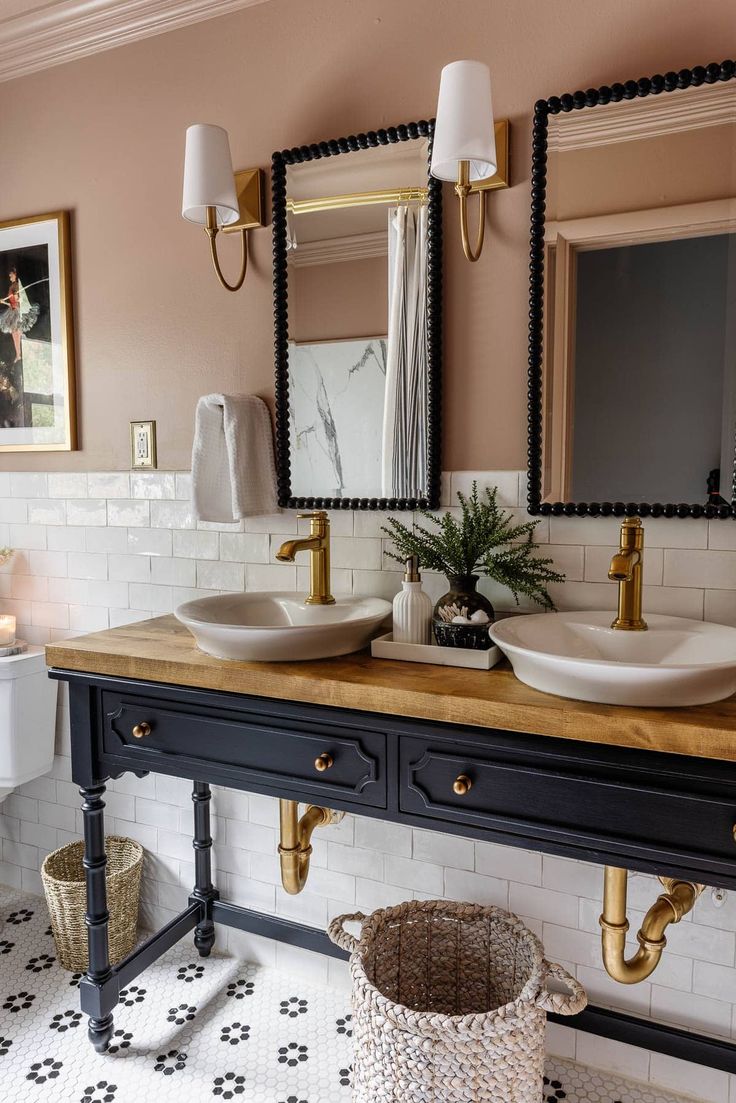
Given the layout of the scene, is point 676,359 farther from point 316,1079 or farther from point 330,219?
point 316,1079

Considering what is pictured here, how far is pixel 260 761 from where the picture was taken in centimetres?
157

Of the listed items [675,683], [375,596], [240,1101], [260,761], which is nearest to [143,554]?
[375,596]

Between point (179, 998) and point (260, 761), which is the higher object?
point (260, 761)

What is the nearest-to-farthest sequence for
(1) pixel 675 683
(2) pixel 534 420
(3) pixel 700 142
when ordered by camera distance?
(1) pixel 675 683 < (3) pixel 700 142 < (2) pixel 534 420

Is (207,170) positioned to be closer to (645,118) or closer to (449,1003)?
(645,118)

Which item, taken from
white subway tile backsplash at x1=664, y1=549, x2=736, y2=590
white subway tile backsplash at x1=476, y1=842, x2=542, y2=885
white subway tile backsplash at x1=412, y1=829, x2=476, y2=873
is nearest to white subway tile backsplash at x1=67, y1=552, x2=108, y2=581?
white subway tile backsplash at x1=412, y1=829, x2=476, y2=873

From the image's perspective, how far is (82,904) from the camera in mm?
2148

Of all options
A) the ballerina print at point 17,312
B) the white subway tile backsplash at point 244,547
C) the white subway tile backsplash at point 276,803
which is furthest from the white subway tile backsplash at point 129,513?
the ballerina print at point 17,312

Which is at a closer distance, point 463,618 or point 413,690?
point 413,690

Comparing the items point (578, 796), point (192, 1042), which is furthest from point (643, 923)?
point (192, 1042)

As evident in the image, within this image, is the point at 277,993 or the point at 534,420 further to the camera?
the point at 277,993

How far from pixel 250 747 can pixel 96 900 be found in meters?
0.62

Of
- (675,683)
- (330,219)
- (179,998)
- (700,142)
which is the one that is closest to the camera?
(675,683)

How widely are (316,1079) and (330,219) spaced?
6.38 ft
